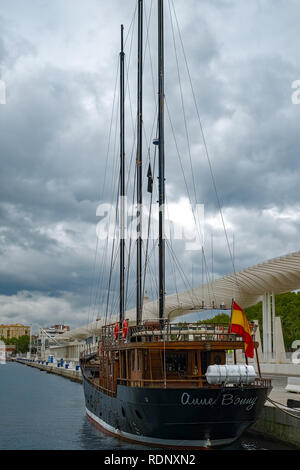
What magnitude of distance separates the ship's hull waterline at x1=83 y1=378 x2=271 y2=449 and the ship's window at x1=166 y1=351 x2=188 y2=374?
200 centimetres

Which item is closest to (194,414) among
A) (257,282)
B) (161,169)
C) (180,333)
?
(180,333)

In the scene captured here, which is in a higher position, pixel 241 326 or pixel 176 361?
pixel 241 326

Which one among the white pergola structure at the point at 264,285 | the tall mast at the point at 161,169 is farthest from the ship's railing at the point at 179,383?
the white pergola structure at the point at 264,285

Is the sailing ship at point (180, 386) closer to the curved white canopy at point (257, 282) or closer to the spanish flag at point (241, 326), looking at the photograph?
the spanish flag at point (241, 326)

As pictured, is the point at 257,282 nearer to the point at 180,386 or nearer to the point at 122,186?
the point at 122,186

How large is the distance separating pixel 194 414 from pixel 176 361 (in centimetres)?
306

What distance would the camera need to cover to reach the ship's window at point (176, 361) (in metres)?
23.7

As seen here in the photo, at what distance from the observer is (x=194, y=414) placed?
2109cm

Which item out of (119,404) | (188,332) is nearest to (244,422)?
(188,332)

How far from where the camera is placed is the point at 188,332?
916 inches

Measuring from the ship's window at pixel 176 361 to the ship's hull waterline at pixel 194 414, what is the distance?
2.00 meters

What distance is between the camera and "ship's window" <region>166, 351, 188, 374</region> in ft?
77.7
